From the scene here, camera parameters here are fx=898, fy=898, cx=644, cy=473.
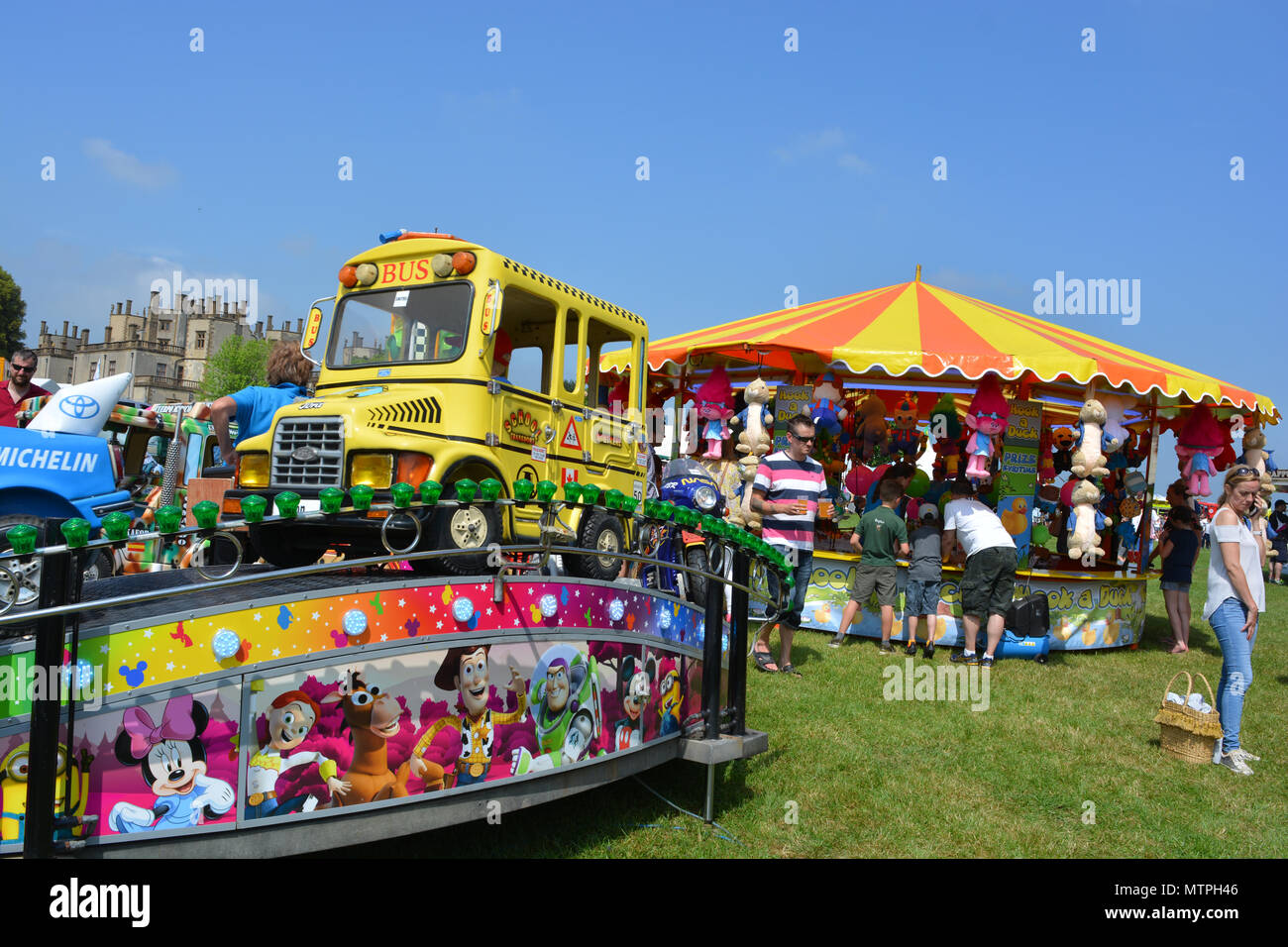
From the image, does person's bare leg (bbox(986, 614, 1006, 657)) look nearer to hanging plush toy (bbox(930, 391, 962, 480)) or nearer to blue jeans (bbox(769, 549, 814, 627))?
blue jeans (bbox(769, 549, 814, 627))

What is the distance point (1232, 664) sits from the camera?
622 cm

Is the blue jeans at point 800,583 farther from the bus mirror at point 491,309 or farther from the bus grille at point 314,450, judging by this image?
the bus grille at point 314,450

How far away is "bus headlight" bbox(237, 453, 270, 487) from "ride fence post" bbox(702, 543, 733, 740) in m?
2.86

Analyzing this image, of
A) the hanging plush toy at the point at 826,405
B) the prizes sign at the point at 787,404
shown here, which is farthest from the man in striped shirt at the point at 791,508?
the prizes sign at the point at 787,404

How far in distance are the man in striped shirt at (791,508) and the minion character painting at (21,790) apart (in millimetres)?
5762

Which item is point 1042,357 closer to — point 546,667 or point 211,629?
point 546,667

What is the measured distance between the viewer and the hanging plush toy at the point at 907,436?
12.4 meters

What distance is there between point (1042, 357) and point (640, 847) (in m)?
7.83

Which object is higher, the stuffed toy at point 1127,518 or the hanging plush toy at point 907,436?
the hanging plush toy at point 907,436

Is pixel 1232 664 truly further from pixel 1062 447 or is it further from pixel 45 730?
pixel 1062 447

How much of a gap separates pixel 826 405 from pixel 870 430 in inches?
67.5

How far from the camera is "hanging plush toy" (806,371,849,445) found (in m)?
10.5

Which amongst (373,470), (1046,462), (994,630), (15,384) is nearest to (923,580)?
Result: (994,630)
